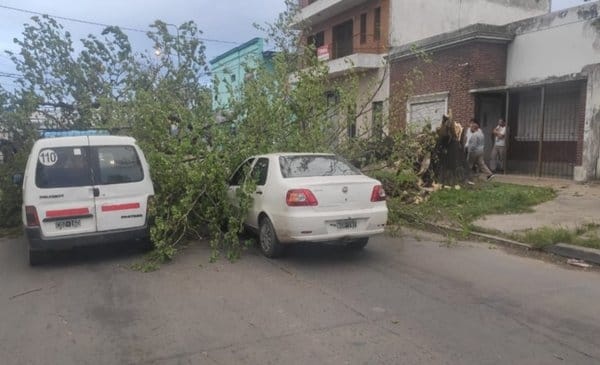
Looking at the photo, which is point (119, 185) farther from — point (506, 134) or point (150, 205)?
point (506, 134)

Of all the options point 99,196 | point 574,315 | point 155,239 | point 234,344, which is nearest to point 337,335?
point 234,344

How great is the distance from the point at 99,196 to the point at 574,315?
6102 millimetres

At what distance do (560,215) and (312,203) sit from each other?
563 centimetres

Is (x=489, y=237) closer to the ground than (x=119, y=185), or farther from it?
closer to the ground

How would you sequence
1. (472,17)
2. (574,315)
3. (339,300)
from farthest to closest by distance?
(472,17) → (339,300) → (574,315)

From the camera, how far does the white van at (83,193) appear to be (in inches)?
273

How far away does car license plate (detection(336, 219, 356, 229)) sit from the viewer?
6.94 meters

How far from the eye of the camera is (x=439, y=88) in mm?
17438

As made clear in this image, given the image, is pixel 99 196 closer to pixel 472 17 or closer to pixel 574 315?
pixel 574 315

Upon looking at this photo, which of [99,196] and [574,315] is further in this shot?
[99,196]

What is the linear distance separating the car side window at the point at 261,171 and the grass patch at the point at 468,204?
3.18 meters

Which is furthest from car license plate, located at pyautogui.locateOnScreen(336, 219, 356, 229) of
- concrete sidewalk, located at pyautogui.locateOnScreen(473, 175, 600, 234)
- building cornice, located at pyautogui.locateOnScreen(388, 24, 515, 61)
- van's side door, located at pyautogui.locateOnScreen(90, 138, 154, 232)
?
building cornice, located at pyautogui.locateOnScreen(388, 24, 515, 61)

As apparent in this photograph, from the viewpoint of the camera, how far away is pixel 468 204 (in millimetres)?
10961

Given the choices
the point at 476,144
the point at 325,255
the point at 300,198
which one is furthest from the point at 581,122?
the point at 300,198
